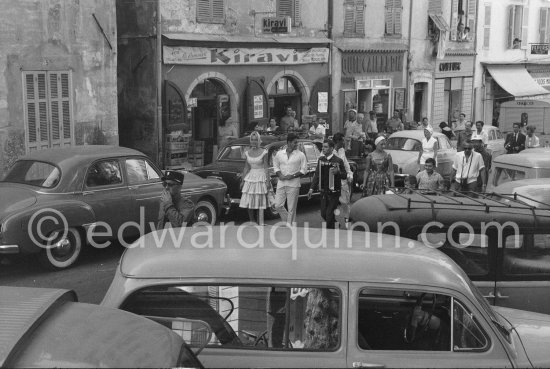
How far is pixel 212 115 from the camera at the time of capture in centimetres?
2156

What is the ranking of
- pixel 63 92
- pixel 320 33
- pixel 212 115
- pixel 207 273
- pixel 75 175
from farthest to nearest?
pixel 320 33 → pixel 212 115 → pixel 63 92 → pixel 75 175 → pixel 207 273

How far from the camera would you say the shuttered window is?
26.0m

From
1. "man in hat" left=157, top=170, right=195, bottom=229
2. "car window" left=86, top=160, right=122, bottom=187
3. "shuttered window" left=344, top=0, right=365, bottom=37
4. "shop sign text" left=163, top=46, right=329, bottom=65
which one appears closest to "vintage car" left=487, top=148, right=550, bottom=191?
"man in hat" left=157, top=170, right=195, bottom=229

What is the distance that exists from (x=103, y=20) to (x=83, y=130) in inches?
101

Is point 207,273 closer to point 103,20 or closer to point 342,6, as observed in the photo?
point 103,20

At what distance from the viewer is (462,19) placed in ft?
107

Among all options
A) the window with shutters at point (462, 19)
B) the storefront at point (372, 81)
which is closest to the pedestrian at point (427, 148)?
the storefront at point (372, 81)

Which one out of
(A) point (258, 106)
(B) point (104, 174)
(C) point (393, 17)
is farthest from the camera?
(C) point (393, 17)

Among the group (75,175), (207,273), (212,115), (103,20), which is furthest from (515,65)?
(207,273)

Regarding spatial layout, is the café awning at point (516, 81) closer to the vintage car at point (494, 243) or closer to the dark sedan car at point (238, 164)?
the dark sedan car at point (238, 164)

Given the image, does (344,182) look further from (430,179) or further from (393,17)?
(393,17)

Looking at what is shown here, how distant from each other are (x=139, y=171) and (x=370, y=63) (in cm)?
1707

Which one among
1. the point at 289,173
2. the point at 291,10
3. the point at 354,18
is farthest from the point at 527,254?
the point at 354,18

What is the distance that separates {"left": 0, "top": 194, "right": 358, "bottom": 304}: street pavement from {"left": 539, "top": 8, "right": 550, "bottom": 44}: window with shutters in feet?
92.2
